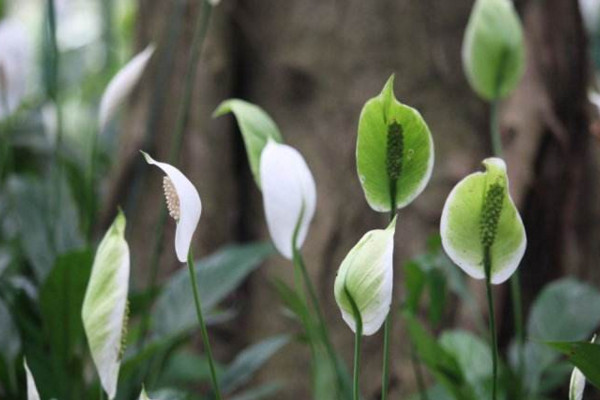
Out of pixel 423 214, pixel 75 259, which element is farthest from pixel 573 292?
pixel 75 259

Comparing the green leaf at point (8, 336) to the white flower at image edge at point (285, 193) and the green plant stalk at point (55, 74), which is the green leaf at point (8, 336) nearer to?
the green plant stalk at point (55, 74)

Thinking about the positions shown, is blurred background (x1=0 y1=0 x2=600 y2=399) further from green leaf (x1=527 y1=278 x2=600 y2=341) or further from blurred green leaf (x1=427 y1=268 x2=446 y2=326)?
blurred green leaf (x1=427 y1=268 x2=446 y2=326)

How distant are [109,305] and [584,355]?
194 mm

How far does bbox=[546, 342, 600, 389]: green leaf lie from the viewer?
1.36 feet

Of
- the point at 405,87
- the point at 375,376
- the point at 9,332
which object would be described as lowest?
the point at 375,376

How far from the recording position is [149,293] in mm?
704

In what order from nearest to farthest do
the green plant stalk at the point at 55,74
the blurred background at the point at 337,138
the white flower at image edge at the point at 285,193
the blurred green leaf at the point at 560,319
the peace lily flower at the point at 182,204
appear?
the peace lily flower at the point at 182,204 → the white flower at image edge at the point at 285,193 → the green plant stalk at the point at 55,74 → the blurred green leaf at the point at 560,319 → the blurred background at the point at 337,138

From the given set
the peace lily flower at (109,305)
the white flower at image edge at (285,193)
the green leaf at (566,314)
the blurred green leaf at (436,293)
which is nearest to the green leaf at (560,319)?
the green leaf at (566,314)

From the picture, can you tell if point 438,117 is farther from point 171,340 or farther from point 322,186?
point 171,340

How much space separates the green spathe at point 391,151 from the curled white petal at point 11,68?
0.41 m

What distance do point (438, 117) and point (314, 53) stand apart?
138mm

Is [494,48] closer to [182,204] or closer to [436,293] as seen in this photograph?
[436,293]

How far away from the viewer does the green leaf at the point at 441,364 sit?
583 mm

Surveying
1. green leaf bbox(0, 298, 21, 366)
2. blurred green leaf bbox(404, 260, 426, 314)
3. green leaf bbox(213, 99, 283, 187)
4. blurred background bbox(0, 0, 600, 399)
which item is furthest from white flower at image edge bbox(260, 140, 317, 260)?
blurred background bbox(0, 0, 600, 399)
